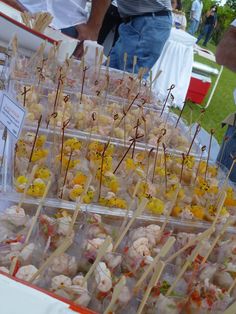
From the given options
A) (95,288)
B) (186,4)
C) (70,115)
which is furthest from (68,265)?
(186,4)

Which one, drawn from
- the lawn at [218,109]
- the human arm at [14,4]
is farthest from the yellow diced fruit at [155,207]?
the lawn at [218,109]

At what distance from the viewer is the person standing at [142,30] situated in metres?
2.74

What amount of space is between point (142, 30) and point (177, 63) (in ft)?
6.81

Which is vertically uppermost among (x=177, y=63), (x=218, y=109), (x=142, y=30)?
(x=142, y=30)

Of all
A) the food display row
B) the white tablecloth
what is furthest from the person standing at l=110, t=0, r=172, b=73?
the white tablecloth

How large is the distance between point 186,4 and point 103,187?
1697 cm

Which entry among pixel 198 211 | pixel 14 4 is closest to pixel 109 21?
pixel 14 4

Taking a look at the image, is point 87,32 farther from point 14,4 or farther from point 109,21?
point 109,21

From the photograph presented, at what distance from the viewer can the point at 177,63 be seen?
15.8ft

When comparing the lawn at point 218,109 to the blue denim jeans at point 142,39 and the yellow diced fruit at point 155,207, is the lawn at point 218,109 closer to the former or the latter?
the blue denim jeans at point 142,39

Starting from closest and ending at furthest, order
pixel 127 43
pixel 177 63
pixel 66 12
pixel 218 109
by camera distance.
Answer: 1. pixel 66 12
2. pixel 127 43
3. pixel 177 63
4. pixel 218 109

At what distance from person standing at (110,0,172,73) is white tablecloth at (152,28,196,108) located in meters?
1.80

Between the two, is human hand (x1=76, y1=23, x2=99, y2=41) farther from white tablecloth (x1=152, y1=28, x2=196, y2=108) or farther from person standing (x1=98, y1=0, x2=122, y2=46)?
white tablecloth (x1=152, y1=28, x2=196, y2=108)

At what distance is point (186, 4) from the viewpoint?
55.6 feet
